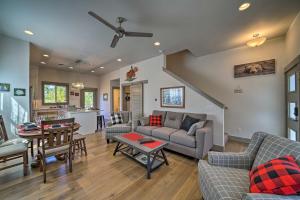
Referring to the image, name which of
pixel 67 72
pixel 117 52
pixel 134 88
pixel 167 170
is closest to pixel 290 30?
pixel 167 170

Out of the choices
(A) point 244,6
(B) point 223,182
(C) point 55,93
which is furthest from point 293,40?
(C) point 55,93

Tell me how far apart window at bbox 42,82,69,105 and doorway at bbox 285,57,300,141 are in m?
8.92

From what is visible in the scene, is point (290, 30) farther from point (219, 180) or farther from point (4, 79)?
point (4, 79)

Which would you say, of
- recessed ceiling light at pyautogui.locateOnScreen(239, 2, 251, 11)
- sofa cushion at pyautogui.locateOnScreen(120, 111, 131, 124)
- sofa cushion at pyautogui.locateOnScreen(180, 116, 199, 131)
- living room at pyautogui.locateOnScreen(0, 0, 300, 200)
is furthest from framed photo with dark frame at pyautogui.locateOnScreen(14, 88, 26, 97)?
recessed ceiling light at pyautogui.locateOnScreen(239, 2, 251, 11)

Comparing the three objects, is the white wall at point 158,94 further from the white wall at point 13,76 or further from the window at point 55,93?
the white wall at point 13,76

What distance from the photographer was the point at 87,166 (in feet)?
8.26

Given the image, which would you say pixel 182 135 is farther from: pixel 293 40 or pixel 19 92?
pixel 19 92

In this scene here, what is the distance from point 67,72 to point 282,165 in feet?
28.2

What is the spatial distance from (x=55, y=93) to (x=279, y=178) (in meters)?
8.38

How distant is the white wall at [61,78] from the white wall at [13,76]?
8.89ft

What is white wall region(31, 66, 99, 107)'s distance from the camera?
600cm

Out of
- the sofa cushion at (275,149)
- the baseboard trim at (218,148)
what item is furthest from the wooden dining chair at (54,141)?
the baseboard trim at (218,148)

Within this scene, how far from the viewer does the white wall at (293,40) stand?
248 centimetres

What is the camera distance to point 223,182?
4.12ft
